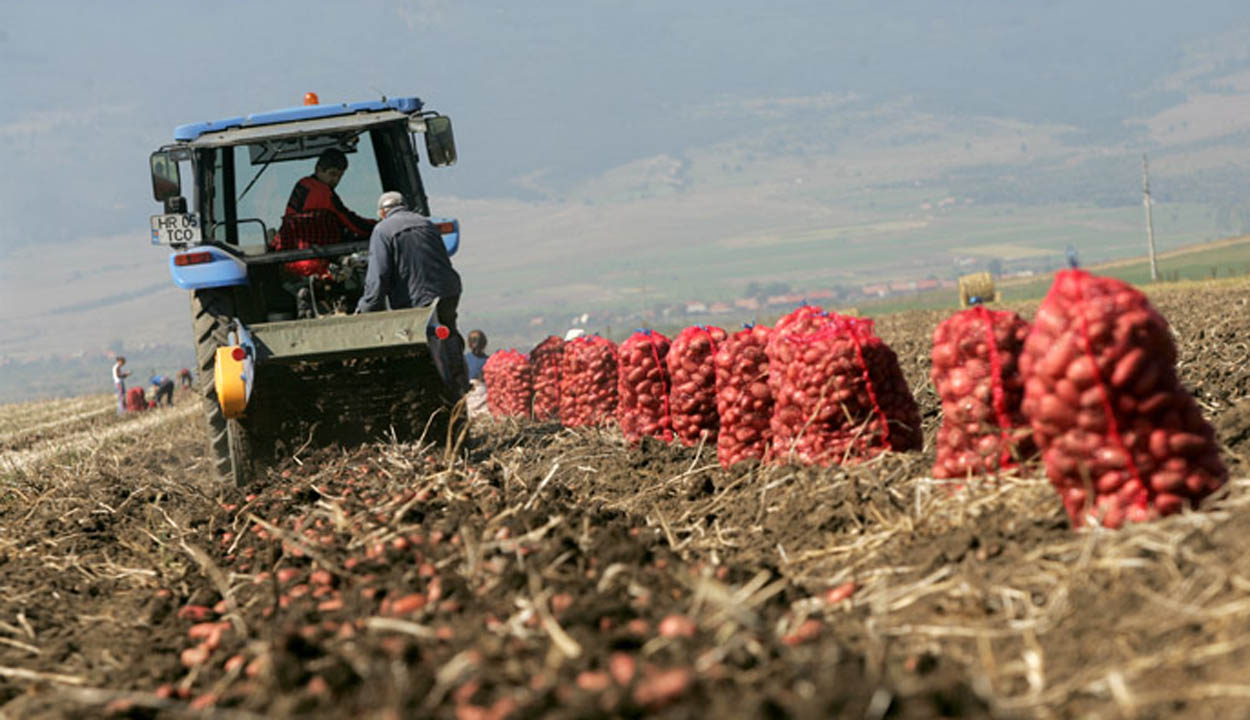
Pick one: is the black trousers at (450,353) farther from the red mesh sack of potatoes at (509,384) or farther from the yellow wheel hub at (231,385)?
the red mesh sack of potatoes at (509,384)

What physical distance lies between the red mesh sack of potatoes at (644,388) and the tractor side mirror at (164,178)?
3.45 m

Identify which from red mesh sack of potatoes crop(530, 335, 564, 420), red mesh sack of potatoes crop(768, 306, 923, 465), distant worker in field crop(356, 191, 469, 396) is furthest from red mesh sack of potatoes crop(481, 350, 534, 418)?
red mesh sack of potatoes crop(768, 306, 923, 465)

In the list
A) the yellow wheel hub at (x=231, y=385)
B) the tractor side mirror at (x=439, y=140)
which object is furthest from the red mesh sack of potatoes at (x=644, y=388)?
the yellow wheel hub at (x=231, y=385)

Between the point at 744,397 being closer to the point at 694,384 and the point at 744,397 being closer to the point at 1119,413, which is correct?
the point at 694,384

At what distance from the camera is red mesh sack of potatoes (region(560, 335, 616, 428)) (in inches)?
407

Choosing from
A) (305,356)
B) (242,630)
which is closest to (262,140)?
(305,356)

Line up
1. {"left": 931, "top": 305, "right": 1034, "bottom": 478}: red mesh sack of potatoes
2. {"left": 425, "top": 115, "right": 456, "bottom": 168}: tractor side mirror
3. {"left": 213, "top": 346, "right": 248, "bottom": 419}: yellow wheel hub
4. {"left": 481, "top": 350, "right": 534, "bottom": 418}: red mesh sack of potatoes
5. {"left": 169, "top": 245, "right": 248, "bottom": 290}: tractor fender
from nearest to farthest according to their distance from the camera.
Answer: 1. {"left": 931, "top": 305, "right": 1034, "bottom": 478}: red mesh sack of potatoes
2. {"left": 213, "top": 346, "right": 248, "bottom": 419}: yellow wheel hub
3. {"left": 169, "top": 245, "right": 248, "bottom": 290}: tractor fender
4. {"left": 425, "top": 115, "right": 456, "bottom": 168}: tractor side mirror
5. {"left": 481, "top": 350, "right": 534, "bottom": 418}: red mesh sack of potatoes

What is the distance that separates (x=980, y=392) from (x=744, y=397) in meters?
1.76

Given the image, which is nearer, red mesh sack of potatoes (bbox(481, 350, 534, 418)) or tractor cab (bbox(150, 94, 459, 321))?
tractor cab (bbox(150, 94, 459, 321))

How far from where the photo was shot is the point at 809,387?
19.6ft

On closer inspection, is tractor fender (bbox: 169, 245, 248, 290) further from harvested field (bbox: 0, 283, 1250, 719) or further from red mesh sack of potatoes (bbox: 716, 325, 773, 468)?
red mesh sack of potatoes (bbox: 716, 325, 773, 468)

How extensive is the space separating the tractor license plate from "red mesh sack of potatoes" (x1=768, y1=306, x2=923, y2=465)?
4.90 metres

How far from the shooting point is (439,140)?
30.7 feet

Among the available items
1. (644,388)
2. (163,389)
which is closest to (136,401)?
(163,389)
